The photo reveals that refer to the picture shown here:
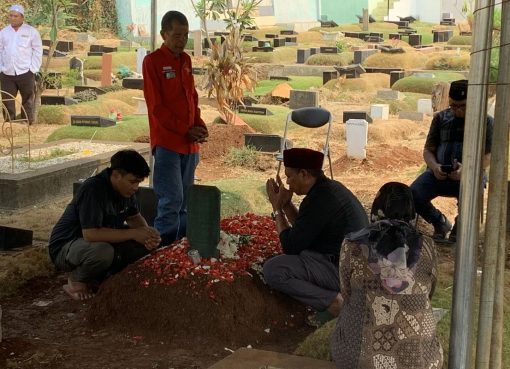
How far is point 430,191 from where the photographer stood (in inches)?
259

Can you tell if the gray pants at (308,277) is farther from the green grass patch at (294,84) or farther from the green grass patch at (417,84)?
the green grass patch at (417,84)

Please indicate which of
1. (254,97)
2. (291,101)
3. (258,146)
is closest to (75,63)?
(254,97)

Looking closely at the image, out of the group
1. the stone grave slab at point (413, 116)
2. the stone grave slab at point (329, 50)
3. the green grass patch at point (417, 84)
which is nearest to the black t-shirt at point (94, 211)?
the stone grave slab at point (413, 116)

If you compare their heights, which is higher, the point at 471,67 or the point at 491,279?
the point at 471,67

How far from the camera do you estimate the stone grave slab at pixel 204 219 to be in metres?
4.88

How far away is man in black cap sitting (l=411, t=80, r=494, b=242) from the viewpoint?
6.46m

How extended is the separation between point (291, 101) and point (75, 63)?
7.05m

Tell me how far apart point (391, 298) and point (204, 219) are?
1906mm

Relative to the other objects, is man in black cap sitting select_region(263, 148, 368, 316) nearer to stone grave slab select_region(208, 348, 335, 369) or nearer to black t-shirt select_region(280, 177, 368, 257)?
black t-shirt select_region(280, 177, 368, 257)

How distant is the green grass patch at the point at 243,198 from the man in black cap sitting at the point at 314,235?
2.79 metres

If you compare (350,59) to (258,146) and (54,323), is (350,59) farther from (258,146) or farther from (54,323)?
(54,323)

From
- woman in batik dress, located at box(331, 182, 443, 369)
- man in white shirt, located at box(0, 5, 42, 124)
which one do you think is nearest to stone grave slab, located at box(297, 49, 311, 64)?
man in white shirt, located at box(0, 5, 42, 124)

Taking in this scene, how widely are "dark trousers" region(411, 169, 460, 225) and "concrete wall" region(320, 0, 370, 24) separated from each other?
118 ft

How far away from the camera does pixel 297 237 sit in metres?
4.62
